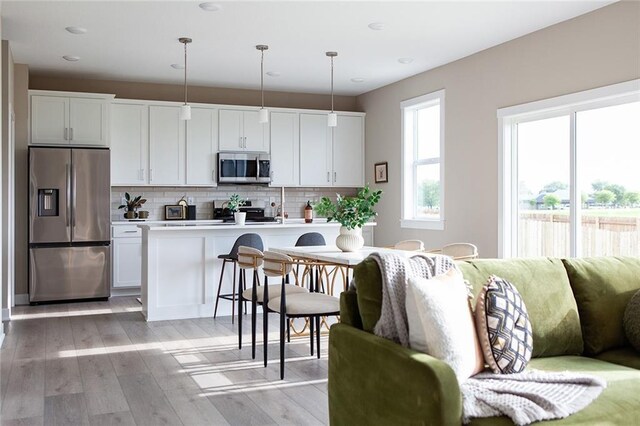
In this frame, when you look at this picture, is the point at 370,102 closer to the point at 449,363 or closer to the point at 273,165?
the point at 273,165

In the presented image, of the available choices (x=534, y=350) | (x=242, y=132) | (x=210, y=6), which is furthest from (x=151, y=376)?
(x=242, y=132)

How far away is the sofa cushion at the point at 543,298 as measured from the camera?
2.81m

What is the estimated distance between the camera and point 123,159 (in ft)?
25.6

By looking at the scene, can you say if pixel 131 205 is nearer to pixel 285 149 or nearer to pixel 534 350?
pixel 285 149

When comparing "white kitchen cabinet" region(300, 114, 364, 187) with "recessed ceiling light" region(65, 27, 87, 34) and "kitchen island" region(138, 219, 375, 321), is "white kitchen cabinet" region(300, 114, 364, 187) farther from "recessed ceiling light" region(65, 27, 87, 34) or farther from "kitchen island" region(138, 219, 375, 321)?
"recessed ceiling light" region(65, 27, 87, 34)

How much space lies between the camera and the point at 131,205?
7.90 metres

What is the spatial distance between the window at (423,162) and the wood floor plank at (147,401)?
420cm

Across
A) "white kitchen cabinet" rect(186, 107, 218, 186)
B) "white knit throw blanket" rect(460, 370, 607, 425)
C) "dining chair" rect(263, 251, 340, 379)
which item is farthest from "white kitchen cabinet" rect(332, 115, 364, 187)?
"white knit throw blanket" rect(460, 370, 607, 425)

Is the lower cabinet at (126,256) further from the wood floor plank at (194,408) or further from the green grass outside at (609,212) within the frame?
the green grass outside at (609,212)

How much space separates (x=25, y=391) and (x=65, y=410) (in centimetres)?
49

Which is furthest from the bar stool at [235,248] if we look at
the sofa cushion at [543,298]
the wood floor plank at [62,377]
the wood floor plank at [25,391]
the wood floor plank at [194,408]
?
the sofa cushion at [543,298]

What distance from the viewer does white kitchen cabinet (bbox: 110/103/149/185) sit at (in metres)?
7.77

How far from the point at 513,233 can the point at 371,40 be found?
2.32 meters

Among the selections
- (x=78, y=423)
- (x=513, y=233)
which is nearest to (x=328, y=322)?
(x=513, y=233)
